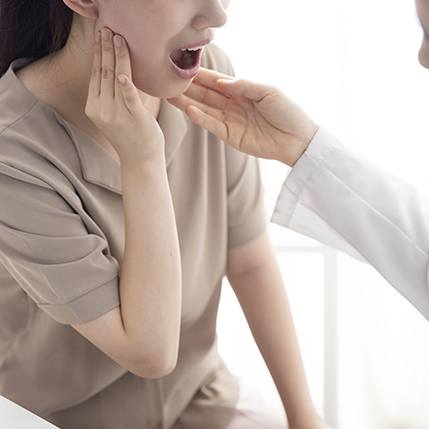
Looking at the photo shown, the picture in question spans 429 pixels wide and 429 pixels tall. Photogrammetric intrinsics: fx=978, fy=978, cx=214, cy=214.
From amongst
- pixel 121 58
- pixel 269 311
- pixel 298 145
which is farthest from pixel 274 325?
pixel 121 58

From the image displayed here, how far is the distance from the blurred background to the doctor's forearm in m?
0.36

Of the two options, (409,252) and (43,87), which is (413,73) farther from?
(43,87)

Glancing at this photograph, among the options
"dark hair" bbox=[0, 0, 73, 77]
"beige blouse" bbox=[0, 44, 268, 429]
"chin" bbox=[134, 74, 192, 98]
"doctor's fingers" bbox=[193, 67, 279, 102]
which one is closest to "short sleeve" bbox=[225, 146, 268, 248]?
"beige blouse" bbox=[0, 44, 268, 429]

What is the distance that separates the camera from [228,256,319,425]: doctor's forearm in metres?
1.48

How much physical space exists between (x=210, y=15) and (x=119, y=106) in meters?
0.16

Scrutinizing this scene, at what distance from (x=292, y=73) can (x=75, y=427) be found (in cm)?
93

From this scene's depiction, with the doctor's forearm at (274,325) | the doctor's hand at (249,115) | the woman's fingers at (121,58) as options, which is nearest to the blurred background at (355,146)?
the doctor's forearm at (274,325)

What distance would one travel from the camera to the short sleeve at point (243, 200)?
1.47m

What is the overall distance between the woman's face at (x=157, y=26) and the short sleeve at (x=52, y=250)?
197 millimetres

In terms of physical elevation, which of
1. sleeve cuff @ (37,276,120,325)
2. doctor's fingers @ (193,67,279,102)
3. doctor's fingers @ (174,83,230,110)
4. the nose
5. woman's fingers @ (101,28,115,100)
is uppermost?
the nose

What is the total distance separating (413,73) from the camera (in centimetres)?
193

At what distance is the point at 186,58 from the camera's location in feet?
4.21

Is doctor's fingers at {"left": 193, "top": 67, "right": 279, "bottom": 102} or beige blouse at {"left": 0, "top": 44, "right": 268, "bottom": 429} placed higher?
doctor's fingers at {"left": 193, "top": 67, "right": 279, "bottom": 102}

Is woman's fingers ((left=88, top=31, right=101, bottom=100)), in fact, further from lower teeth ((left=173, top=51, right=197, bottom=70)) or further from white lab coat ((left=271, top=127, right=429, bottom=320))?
white lab coat ((left=271, top=127, right=429, bottom=320))
